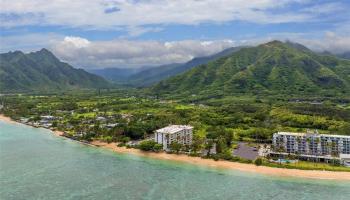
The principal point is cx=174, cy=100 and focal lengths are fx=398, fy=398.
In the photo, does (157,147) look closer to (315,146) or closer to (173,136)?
(173,136)

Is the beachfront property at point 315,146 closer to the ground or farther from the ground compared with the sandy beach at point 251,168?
farther from the ground

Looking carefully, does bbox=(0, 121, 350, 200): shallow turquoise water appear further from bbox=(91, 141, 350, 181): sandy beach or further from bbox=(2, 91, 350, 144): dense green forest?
bbox=(2, 91, 350, 144): dense green forest

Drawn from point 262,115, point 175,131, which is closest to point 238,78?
point 262,115

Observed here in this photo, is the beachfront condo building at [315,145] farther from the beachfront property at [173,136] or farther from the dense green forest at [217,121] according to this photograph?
the beachfront property at [173,136]

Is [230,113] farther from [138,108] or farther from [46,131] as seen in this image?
[46,131]

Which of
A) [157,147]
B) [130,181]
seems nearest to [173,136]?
[157,147]

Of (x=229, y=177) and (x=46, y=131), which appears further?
(x=46, y=131)

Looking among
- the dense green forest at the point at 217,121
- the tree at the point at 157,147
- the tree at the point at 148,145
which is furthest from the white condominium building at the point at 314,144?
the tree at the point at 148,145
